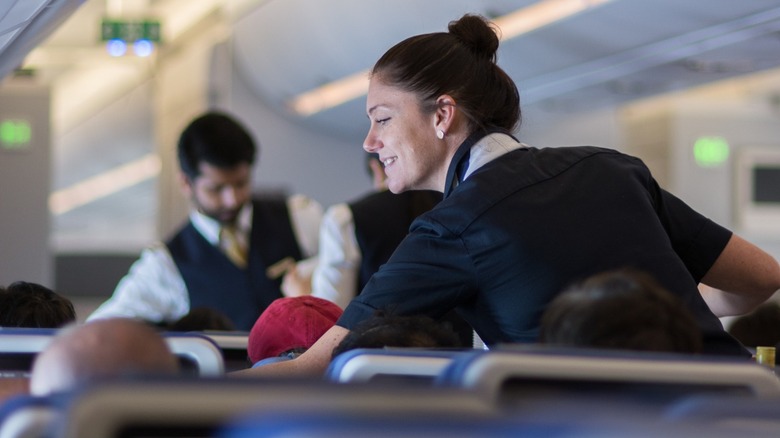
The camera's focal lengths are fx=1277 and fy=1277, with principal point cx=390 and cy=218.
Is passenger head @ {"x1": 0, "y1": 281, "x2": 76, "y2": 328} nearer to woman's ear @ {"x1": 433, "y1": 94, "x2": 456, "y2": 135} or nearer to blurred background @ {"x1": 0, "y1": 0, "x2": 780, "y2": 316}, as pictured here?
blurred background @ {"x1": 0, "y1": 0, "x2": 780, "y2": 316}

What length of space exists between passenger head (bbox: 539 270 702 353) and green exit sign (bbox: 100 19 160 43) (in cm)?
658

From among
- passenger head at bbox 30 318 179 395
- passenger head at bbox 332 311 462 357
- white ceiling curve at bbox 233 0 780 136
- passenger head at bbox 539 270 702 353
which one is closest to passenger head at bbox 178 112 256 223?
white ceiling curve at bbox 233 0 780 136

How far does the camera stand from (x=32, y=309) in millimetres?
2416

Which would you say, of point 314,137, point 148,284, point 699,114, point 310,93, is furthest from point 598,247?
point 699,114

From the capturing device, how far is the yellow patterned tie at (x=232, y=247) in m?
4.46

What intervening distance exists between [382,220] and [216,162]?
1.88 feet

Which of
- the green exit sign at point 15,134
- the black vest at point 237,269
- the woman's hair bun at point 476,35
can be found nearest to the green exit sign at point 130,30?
the green exit sign at point 15,134

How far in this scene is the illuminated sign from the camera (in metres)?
9.50

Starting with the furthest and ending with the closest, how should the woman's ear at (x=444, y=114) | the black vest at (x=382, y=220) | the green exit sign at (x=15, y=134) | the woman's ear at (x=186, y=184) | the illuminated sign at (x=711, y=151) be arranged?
1. the illuminated sign at (x=711, y=151)
2. the green exit sign at (x=15, y=134)
3. the woman's ear at (x=186, y=184)
4. the black vest at (x=382, y=220)
5. the woman's ear at (x=444, y=114)

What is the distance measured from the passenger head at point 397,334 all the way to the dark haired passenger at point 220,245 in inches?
87.8

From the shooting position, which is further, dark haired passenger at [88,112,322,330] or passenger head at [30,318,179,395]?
dark haired passenger at [88,112,322,330]

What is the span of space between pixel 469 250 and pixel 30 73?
614 cm

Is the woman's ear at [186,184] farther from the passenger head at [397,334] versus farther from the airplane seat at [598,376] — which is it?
the airplane seat at [598,376]

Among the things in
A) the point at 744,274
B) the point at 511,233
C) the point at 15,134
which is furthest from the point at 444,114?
the point at 15,134
